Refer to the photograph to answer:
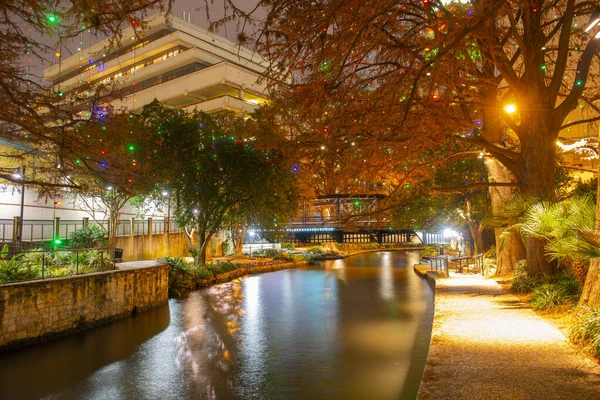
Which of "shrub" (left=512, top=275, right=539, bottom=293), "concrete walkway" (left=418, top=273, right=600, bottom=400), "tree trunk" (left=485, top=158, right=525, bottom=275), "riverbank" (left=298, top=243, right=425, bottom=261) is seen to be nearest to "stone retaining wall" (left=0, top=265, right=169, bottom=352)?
"concrete walkway" (left=418, top=273, right=600, bottom=400)

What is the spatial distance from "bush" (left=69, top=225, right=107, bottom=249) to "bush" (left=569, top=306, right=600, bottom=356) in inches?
895

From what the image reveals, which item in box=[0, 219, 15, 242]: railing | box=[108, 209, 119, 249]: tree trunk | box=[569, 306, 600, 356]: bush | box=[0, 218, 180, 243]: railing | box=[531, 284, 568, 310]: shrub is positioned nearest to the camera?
box=[569, 306, 600, 356]: bush

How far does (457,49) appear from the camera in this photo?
7590 mm

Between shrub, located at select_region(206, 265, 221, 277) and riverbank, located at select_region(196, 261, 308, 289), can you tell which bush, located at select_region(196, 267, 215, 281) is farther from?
shrub, located at select_region(206, 265, 221, 277)

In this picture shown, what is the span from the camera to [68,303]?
13.7 m

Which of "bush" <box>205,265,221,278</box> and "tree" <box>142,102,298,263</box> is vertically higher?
"tree" <box>142,102,298,263</box>

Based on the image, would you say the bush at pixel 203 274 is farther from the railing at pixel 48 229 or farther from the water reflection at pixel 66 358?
the water reflection at pixel 66 358

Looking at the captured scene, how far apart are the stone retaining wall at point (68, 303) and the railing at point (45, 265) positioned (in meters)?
0.54

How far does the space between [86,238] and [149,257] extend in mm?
5886

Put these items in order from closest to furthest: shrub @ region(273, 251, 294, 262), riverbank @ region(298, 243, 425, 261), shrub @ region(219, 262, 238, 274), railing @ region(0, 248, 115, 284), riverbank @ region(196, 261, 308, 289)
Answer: railing @ region(0, 248, 115, 284)
riverbank @ region(196, 261, 308, 289)
shrub @ region(219, 262, 238, 274)
shrub @ region(273, 251, 294, 262)
riverbank @ region(298, 243, 425, 261)

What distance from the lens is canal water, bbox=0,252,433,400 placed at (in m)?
9.60

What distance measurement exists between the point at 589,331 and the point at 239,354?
805cm

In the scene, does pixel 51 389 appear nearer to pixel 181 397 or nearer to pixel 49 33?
pixel 181 397

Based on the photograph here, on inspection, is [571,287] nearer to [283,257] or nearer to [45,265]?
[45,265]
